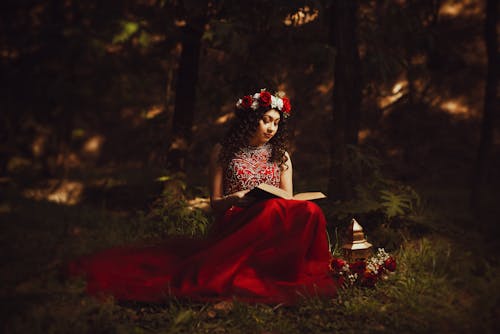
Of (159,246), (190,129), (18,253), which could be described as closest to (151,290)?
(159,246)

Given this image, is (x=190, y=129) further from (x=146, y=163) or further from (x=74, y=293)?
(x=146, y=163)

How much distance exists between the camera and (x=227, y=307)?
3.80m

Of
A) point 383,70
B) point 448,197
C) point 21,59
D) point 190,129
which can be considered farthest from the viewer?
point 21,59

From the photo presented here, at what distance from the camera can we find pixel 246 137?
14.9 ft

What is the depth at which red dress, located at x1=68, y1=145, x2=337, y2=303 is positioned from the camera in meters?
3.88

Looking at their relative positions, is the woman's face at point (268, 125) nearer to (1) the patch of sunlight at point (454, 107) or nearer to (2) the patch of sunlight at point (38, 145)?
(1) the patch of sunlight at point (454, 107)

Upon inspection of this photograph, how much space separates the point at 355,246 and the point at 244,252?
3.70 ft

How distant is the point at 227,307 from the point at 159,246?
1.29 m

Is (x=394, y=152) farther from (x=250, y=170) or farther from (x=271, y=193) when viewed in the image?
(x=271, y=193)

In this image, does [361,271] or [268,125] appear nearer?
[361,271]

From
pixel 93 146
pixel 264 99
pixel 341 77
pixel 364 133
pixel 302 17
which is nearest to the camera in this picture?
pixel 264 99

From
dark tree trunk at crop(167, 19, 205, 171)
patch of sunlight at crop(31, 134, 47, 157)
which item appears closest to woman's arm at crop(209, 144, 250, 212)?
dark tree trunk at crop(167, 19, 205, 171)

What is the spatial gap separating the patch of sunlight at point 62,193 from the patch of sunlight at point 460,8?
27.6 feet

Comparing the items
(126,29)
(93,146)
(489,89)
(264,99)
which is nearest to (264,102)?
(264,99)
